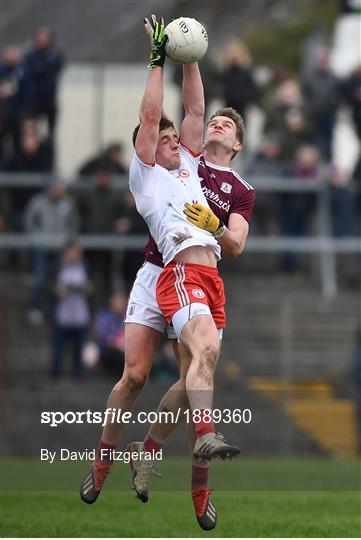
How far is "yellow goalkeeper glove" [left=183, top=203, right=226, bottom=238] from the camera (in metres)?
10.8

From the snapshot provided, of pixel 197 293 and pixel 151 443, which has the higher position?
pixel 197 293

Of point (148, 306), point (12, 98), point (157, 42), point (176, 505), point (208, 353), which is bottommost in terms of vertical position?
point (176, 505)

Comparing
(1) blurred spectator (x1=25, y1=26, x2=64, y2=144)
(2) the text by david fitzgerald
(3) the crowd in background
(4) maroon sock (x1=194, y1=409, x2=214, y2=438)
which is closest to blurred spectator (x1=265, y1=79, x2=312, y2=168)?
(3) the crowd in background

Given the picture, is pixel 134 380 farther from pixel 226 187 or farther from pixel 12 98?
pixel 12 98

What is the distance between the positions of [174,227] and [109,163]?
1118cm

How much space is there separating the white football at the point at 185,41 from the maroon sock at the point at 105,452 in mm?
2622

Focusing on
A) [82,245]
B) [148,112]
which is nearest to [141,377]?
[148,112]

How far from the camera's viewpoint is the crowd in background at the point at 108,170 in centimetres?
2111

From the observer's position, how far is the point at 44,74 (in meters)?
21.9

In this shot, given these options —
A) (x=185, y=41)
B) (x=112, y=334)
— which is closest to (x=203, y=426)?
(x=185, y=41)

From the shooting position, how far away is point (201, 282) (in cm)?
1104

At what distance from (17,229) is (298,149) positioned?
4117 millimetres

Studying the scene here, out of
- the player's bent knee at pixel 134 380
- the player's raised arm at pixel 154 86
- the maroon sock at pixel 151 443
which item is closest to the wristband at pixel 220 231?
the player's raised arm at pixel 154 86

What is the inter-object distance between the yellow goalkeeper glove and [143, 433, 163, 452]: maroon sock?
1.48 m
